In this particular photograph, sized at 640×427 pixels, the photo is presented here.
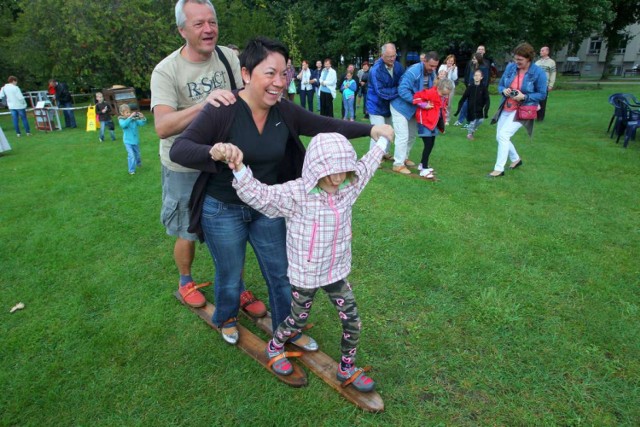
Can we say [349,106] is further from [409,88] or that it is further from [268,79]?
[268,79]

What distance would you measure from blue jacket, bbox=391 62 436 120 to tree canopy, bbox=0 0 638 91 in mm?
13023

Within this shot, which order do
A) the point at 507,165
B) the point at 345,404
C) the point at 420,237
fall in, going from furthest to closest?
→ the point at 507,165 < the point at 420,237 < the point at 345,404

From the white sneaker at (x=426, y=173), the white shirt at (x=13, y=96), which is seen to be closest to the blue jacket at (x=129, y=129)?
the white sneaker at (x=426, y=173)

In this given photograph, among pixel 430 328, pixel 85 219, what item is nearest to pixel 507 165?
pixel 430 328

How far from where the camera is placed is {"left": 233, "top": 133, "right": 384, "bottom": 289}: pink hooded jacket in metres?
2.21

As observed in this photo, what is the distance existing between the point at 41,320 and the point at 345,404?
8.83 feet

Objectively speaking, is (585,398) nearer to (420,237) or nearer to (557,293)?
(557,293)

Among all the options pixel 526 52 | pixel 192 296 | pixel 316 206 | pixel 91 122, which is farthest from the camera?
pixel 91 122

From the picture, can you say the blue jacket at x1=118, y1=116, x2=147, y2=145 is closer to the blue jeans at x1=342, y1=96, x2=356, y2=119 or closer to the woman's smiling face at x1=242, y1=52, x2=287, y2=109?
the woman's smiling face at x1=242, y1=52, x2=287, y2=109

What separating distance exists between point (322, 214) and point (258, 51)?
97cm

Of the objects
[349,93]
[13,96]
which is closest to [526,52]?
[349,93]

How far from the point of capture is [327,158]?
2203 mm

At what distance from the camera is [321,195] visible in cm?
234

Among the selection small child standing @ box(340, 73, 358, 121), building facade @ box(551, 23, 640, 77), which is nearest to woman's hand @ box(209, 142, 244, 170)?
small child standing @ box(340, 73, 358, 121)
